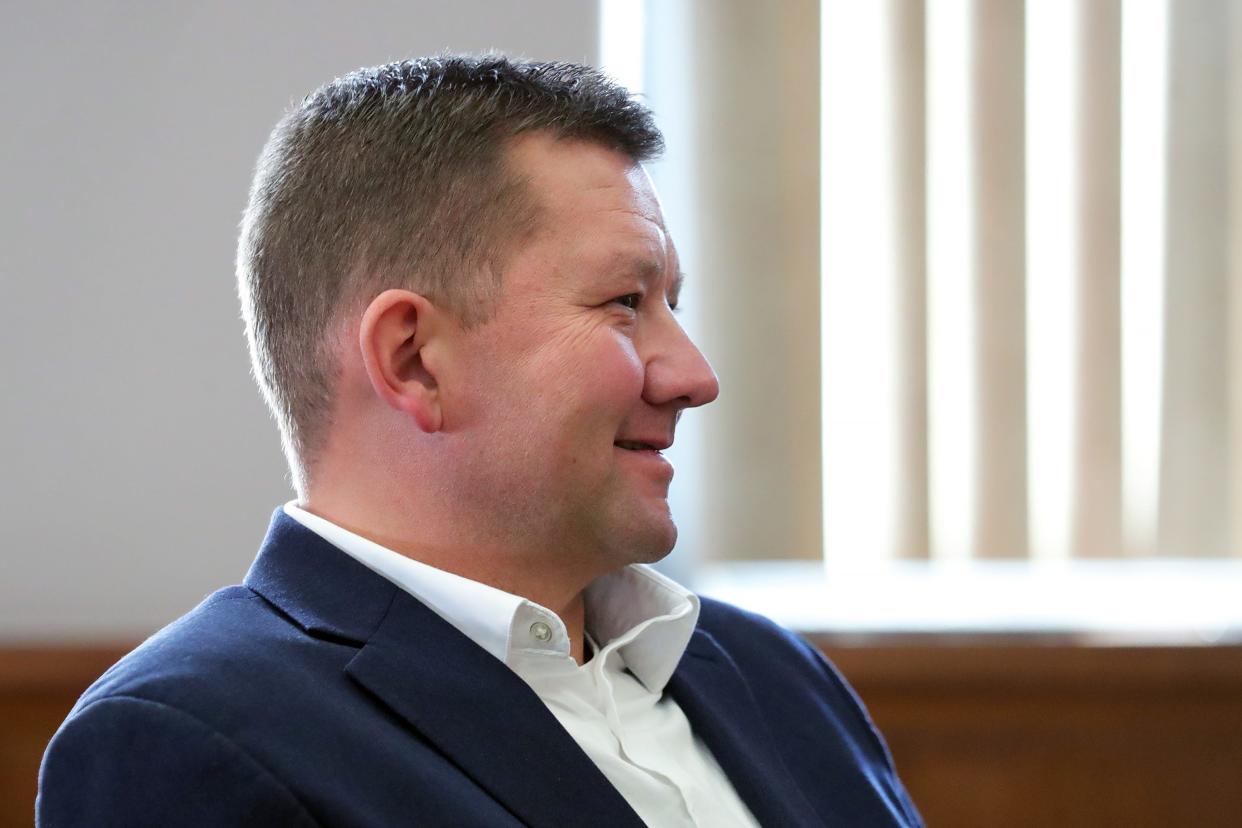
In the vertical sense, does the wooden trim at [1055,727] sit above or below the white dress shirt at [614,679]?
below

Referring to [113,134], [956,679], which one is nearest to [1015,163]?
[956,679]

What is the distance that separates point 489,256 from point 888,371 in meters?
1.33

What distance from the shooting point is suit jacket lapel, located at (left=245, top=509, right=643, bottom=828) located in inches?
40.3

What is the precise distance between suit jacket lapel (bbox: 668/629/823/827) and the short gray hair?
1.47 ft

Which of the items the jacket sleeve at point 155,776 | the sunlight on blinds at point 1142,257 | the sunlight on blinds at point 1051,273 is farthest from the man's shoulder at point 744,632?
the sunlight on blinds at point 1142,257

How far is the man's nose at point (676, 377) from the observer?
1.21 metres

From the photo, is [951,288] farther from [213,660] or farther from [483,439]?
[213,660]

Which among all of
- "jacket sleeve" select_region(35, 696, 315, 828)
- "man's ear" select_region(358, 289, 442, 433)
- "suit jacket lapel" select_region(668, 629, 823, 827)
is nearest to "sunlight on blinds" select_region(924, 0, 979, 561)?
"suit jacket lapel" select_region(668, 629, 823, 827)

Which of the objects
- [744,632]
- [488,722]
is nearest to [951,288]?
[744,632]

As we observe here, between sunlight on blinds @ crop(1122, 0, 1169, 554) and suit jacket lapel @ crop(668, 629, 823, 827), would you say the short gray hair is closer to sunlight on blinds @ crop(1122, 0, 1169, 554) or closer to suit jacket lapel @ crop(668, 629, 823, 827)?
suit jacket lapel @ crop(668, 629, 823, 827)

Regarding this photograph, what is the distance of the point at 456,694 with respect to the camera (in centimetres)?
105

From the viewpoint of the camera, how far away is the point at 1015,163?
234cm

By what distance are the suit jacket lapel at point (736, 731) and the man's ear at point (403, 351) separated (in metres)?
0.40

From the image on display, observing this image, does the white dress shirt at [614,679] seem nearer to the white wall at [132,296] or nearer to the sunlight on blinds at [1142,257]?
the white wall at [132,296]
